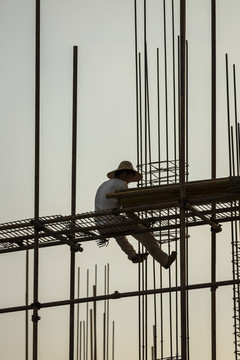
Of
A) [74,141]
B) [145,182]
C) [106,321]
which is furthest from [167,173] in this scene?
[106,321]

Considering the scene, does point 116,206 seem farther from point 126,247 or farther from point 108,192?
point 126,247

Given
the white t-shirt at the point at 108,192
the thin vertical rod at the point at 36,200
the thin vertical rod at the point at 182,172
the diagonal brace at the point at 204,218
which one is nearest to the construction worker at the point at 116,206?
the white t-shirt at the point at 108,192

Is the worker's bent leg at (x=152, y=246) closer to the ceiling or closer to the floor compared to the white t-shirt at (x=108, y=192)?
closer to the floor

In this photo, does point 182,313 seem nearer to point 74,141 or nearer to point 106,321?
point 74,141

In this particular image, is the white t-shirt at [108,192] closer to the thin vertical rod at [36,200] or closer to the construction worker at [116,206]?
the construction worker at [116,206]

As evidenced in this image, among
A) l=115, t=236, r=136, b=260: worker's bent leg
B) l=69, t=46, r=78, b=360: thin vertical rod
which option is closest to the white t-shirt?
l=69, t=46, r=78, b=360: thin vertical rod

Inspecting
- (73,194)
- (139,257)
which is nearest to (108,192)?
(73,194)

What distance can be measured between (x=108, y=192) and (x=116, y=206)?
1.35ft

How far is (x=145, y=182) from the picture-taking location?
17.1 metres

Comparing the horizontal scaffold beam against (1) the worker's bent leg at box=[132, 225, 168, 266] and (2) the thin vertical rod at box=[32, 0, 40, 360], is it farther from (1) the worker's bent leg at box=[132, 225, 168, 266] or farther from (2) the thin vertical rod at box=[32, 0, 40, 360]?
(1) the worker's bent leg at box=[132, 225, 168, 266]

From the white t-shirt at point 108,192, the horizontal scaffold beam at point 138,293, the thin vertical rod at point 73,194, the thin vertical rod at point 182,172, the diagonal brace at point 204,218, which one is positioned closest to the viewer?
the thin vertical rod at point 182,172

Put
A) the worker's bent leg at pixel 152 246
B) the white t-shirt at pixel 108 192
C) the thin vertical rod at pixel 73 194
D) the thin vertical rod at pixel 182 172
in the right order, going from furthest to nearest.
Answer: the white t-shirt at pixel 108 192 < the thin vertical rod at pixel 73 194 < the worker's bent leg at pixel 152 246 < the thin vertical rod at pixel 182 172

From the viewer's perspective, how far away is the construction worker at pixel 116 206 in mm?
16766

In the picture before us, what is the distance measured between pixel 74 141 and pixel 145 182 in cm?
123
